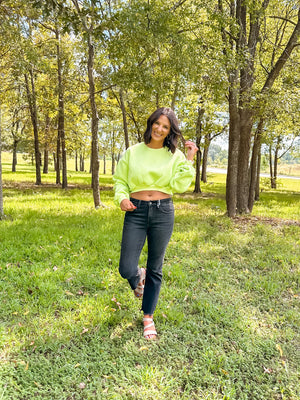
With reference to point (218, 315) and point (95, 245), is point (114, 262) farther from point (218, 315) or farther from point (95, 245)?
point (218, 315)

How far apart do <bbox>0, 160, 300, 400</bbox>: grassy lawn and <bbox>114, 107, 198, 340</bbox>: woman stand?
0.91m

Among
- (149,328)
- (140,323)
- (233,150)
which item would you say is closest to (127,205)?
→ (149,328)

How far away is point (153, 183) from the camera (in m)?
2.95

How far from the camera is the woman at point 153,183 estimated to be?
115 inches

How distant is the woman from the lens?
2.92 metres

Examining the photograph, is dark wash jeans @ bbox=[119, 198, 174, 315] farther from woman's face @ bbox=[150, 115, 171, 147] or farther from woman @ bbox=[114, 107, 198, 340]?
woman's face @ bbox=[150, 115, 171, 147]

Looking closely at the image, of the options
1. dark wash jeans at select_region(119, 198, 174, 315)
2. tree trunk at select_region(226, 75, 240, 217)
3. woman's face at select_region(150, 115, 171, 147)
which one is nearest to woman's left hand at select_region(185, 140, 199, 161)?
woman's face at select_region(150, 115, 171, 147)

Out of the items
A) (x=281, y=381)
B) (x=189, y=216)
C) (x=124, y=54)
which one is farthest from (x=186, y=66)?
(x=281, y=381)

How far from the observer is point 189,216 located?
953cm

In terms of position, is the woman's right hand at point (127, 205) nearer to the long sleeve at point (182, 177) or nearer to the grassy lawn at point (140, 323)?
the long sleeve at point (182, 177)

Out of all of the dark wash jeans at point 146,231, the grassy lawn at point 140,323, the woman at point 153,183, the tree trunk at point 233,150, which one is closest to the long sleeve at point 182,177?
the woman at point 153,183

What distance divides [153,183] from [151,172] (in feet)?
0.39

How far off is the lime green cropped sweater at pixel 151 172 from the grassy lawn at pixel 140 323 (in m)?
1.64

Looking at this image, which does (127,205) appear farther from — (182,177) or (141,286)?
(141,286)
